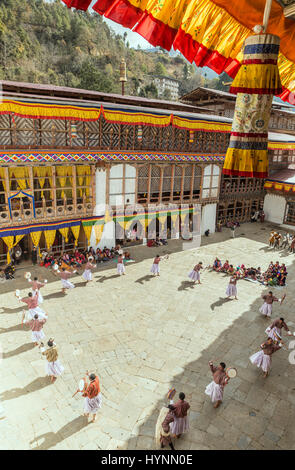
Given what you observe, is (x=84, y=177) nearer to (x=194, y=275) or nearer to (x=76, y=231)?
(x=76, y=231)

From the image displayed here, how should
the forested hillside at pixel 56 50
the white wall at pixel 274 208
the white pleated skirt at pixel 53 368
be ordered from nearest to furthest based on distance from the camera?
the white pleated skirt at pixel 53 368, the white wall at pixel 274 208, the forested hillside at pixel 56 50

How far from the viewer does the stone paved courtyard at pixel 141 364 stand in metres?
8.00

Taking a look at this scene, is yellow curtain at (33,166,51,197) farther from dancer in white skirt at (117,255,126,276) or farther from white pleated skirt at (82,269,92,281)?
dancer in white skirt at (117,255,126,276)

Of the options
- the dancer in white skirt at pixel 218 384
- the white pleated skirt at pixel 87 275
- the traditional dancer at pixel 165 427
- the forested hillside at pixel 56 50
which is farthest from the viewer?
the forested hillside at pixel 56 50

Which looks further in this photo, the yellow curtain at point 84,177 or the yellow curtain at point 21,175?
the yellow curtain at point 84,177

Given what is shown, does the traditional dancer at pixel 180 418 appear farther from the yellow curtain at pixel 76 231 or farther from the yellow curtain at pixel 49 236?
the yellow curtain at pixel 76 231

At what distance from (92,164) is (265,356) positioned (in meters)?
14.0

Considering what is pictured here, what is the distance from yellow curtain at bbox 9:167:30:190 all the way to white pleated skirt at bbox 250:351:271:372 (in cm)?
1402

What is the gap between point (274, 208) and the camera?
30.8 meters

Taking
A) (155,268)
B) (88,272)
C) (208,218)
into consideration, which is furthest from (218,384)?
(208,218)

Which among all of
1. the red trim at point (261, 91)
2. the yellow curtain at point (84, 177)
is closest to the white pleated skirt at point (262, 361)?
the red trim at point (261, 91)

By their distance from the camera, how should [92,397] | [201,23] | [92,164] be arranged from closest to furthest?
1. [201,23]
2. [92,397]
3. [92,164]

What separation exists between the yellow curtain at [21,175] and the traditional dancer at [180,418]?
1372cm
